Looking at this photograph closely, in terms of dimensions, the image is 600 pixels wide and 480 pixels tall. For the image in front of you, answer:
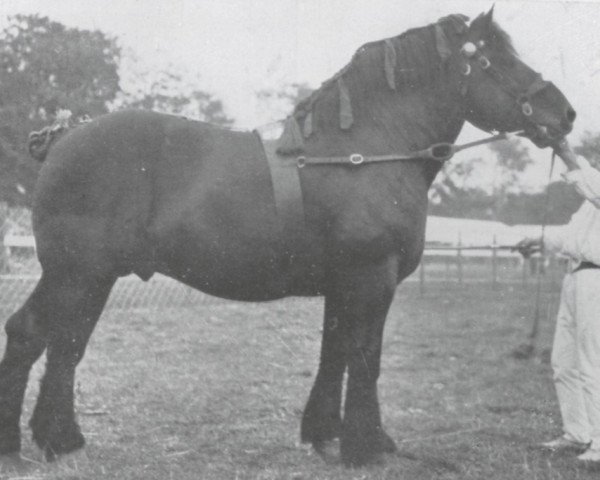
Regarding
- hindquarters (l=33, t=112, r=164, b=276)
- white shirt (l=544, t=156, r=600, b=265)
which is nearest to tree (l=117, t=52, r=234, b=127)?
hindquarters (l=33, t=112, r=164, b=276)

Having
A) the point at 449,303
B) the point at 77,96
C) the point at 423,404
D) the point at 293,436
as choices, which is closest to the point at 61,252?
the point at 293,436

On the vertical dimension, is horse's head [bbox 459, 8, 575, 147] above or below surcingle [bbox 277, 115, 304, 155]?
above

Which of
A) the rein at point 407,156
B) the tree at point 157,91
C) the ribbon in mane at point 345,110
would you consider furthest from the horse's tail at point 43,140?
the tree at point 157,91

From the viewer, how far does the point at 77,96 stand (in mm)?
11281

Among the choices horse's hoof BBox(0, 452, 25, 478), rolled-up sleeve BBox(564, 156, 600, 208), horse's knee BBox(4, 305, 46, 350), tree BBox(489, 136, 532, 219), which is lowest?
horse's hoof BBox(0, 452, 25, 478)

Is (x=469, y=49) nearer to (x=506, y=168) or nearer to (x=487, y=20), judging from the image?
(x=487, y=20)

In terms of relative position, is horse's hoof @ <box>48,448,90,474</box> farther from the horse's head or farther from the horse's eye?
the horse's eye

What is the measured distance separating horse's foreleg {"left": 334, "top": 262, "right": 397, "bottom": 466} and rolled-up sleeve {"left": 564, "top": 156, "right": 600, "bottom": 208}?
1236mm

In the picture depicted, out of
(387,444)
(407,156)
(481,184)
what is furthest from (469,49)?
(481,184)

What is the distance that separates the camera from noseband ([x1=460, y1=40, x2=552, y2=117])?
406cm

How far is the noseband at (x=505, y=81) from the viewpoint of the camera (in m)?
4.06

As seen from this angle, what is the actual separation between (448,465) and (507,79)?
89.3 inches

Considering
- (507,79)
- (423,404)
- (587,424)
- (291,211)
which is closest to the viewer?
(291,211)

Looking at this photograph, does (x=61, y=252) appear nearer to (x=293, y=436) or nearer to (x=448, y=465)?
(x=293, y=436)
